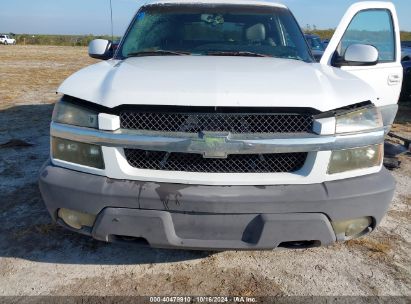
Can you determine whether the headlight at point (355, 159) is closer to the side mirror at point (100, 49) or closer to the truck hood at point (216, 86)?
the truck hood at point (216, 86)

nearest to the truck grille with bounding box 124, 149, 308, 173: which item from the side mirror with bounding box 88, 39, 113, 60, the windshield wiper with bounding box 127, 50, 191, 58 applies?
the windshield wiper with bounding box 127, 50, 191, 58

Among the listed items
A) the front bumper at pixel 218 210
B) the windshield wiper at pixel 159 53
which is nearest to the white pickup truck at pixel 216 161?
the front bumper at pixel 218 210

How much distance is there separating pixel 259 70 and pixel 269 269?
1402mm

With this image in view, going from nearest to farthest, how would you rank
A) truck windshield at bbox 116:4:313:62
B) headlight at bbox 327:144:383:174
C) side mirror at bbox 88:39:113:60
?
headlight at bbox 327:144:383:174 → truck windshield at bbox 116:4:313:62 → side mirror at bbox 88:39:113:60

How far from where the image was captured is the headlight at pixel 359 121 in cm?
232

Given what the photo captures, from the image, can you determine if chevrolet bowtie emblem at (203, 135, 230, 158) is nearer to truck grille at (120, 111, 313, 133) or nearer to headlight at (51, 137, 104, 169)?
truck grille at (120, 111, 313, 133)

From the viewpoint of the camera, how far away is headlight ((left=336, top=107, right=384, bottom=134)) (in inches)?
91.4

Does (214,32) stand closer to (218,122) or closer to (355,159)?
(218,122)

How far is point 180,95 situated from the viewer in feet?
7.30

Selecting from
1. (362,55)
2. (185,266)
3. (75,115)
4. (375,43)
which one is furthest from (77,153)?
(375,43)

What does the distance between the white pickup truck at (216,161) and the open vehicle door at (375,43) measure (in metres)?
1.55

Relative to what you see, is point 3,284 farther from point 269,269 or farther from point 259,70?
point 259,70

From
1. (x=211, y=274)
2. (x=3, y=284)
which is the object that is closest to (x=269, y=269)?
(x=211, y=274)

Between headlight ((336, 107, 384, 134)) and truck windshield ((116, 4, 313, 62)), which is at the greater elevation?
truck windshield ((116, 4, 313, 62))
